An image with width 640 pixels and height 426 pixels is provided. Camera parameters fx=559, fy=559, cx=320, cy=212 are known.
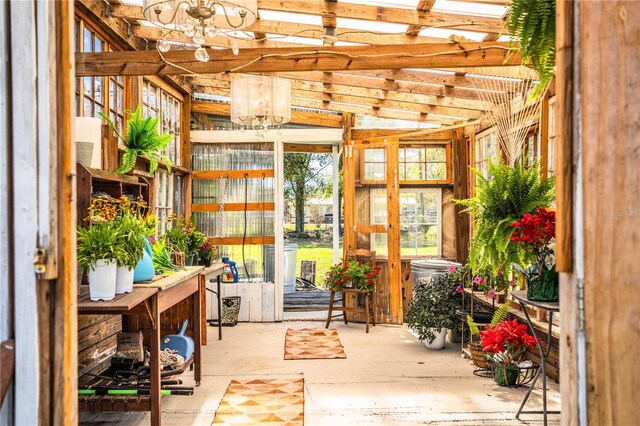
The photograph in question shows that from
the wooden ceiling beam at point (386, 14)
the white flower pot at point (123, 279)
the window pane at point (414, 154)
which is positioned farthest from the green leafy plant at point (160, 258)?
the window pane at point (414, 154)

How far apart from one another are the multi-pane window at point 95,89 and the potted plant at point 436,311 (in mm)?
3163

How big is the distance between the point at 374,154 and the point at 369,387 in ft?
10.9

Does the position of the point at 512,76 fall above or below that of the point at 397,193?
above

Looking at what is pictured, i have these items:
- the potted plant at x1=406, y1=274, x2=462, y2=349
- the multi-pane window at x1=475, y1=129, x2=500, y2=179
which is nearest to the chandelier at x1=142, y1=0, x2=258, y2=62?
the potted plant at x1=406, y1=274, x2=462, y2=349

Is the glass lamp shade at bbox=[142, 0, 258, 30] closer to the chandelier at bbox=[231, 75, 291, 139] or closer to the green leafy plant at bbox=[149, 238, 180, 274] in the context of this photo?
the chandelier at bbox=[231, 75, 291, 139]

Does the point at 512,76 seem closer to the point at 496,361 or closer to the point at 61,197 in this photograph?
the point at 496,361

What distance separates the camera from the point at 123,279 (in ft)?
9.56

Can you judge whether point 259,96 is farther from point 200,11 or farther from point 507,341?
point 507,341

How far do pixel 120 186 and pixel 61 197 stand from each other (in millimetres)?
2790

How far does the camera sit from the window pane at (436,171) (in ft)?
22.8

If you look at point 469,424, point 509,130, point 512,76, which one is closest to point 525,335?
point 469,424

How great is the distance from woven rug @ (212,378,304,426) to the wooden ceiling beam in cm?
268

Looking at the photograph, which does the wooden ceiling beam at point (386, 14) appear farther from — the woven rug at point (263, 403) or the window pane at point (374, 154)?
the window pane at point (374, 154)

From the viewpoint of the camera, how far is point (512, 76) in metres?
4.46
